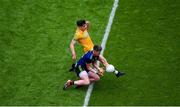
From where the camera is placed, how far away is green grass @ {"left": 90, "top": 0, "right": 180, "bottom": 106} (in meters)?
15.0

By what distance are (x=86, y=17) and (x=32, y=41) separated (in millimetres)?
2055

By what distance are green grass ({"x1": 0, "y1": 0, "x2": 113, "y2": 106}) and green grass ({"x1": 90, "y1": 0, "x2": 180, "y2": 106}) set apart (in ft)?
2.04

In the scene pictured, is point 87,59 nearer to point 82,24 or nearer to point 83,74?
point 83,74

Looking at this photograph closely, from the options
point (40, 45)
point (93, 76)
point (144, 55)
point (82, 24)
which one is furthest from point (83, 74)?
point (40, 45)

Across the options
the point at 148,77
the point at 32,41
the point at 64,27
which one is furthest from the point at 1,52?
the point at 148,77

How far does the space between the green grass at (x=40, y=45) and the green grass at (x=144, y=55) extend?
0.62 metres

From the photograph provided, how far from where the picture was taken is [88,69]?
15.1 meters

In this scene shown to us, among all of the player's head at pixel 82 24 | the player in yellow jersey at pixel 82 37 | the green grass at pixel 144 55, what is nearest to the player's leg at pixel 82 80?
the green grass at pixel 144 55

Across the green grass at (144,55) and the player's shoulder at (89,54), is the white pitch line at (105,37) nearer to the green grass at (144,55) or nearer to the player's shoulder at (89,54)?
the green grass at (144,55)

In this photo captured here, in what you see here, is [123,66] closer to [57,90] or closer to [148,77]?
[148,77]

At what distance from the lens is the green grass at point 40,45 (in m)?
15.2

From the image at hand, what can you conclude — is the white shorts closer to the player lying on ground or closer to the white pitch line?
the player lying on ground

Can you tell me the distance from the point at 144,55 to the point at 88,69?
224 centimetres

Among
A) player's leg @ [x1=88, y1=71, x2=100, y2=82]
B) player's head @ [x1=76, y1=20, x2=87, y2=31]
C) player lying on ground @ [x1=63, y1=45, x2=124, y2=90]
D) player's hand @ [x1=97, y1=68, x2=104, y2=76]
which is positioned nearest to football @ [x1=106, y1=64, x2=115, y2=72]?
player lying on ground @ [x1=63, y1=45, x2=124, y2=90]
